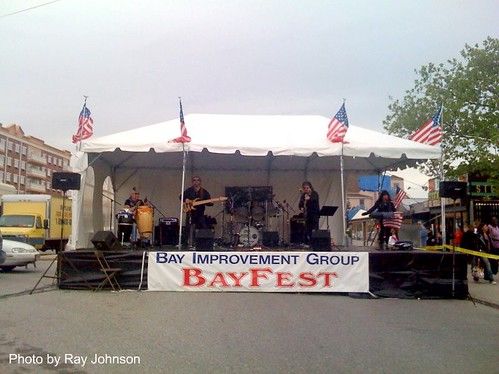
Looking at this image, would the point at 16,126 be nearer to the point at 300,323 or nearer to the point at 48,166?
the point at 48,166

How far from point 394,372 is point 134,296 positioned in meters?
6.67

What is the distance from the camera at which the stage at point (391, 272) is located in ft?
39.9

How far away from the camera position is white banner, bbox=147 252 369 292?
12.1 meters

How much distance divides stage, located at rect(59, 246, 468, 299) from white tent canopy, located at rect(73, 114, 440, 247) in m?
2.58

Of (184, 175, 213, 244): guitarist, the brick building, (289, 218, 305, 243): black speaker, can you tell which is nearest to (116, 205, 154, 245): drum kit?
(184, 175, 213, 244): guitarist

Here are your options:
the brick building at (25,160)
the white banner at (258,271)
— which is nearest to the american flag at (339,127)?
the white banner at (258,271)

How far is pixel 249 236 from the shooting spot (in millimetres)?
15859

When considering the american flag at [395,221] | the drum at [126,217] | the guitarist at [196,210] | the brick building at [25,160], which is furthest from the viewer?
the brick building at [25,160]

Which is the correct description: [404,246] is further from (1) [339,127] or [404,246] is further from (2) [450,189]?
(1) [339,127]

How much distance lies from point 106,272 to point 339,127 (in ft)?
20.4

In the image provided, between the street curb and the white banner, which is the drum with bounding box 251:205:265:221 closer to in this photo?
the white banner

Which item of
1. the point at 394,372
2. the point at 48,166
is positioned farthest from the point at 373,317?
the point at 48,166

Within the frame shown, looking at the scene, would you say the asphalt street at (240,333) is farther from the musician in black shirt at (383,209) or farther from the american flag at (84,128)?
the american flag at (84,128)

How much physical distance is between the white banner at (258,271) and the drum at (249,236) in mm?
3651
